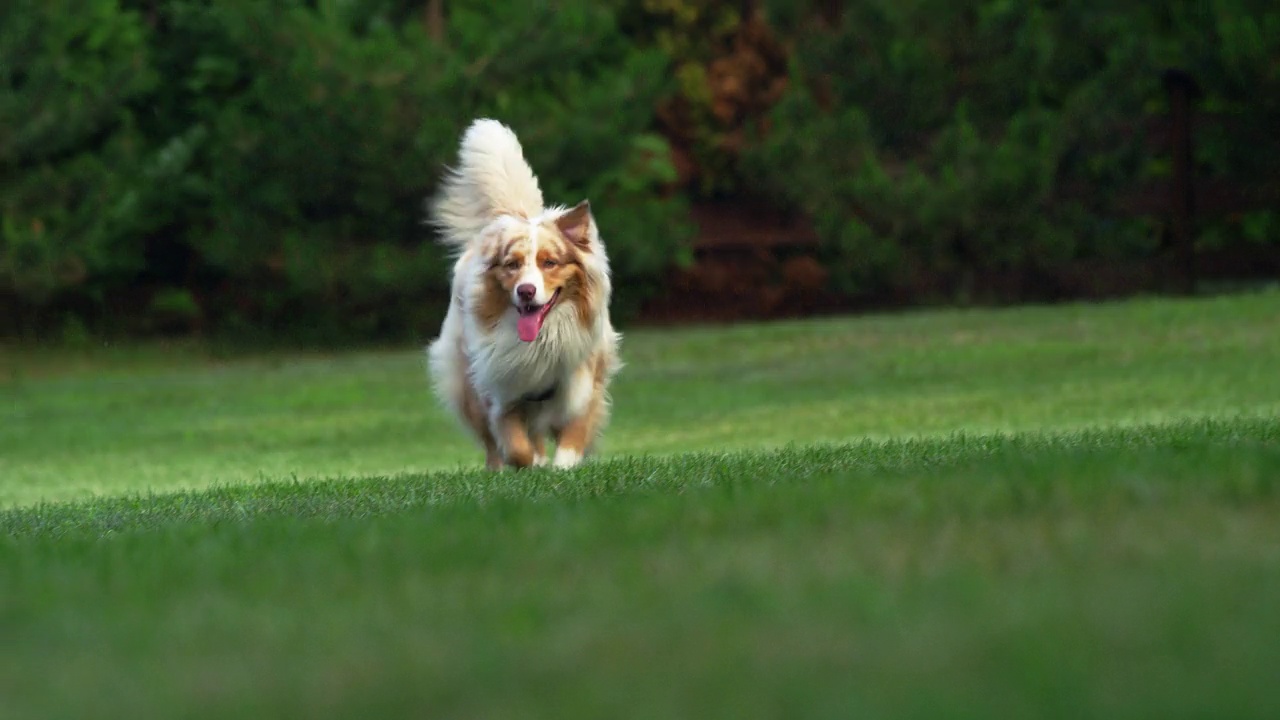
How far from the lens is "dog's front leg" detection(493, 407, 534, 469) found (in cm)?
1086

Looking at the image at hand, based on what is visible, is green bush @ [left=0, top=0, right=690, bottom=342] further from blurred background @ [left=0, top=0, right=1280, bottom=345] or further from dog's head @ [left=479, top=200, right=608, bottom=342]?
dog's head @ [left=479, top=200, right=608, bottom=342]

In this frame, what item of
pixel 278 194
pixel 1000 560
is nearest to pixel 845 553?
pixel 1000 560

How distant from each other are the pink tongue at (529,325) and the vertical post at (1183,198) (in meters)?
18.1

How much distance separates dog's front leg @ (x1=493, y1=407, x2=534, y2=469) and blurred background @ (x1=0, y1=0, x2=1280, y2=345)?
1435cm

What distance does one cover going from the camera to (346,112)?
2498cm

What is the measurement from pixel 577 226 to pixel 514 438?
124cm

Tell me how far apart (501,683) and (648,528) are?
7.08ft

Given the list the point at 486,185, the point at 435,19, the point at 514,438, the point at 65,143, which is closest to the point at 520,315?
the point at 514,438

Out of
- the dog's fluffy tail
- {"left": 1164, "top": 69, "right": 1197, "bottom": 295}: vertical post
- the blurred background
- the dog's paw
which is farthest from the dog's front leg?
{"left": 1164, "top": 69, "right": 1197, "bottom": 295}: vertical post

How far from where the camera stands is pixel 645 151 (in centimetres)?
2819

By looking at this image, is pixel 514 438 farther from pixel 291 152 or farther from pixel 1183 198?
pixel 1183 198

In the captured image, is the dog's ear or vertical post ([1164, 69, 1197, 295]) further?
vertical post ([1164, 69, 1197, 295])

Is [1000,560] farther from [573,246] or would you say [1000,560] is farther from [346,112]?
[346,112]

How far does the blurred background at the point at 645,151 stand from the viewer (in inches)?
992
